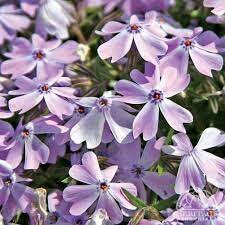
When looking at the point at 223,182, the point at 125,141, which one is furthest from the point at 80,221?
the point at 223,182

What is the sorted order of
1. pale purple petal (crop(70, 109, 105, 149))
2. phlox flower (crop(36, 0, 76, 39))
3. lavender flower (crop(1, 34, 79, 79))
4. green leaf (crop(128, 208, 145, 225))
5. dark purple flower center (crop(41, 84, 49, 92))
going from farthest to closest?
phlox flower (crop(36, 0, 76, 39)) → lavender flower (crop(1, 34, 79, 79)) → dark purple flower center (crop(41, 84, 49, 92)) → pale purple petal (crop(70, 109, 105, 149)) → green leaf (crop(128, 208, 145, 225))

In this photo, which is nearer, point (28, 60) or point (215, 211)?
point (215, 211)

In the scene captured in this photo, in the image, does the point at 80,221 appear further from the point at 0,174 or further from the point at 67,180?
the point at 0,174

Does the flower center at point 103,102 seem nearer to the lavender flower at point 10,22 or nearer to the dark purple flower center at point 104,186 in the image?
the dark purple flower center at point 104,186

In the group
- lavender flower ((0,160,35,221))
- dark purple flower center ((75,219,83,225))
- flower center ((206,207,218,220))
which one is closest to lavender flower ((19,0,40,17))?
lavender flower ((0,160,35,221))

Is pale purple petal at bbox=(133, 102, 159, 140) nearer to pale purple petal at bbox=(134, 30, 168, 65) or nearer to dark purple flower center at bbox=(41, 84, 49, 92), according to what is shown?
pale purple petal at bbox=(134, 30, 168, 65)

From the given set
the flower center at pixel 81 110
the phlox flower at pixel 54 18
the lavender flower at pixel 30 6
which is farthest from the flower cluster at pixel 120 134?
the lavender flower at pixel 30 6
